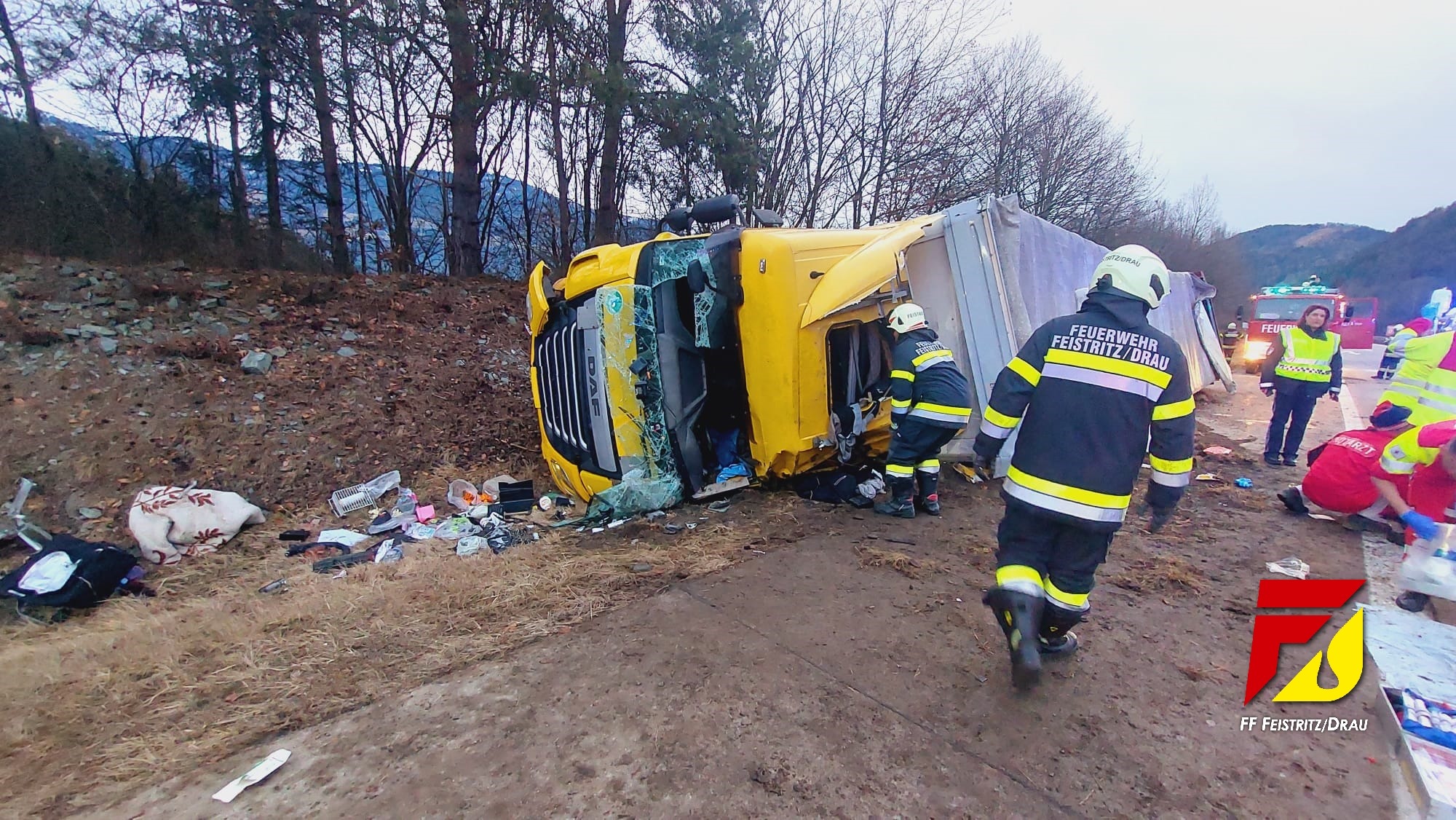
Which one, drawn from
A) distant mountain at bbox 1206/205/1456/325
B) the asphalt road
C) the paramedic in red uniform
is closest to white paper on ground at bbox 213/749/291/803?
the paramedic in red uniform

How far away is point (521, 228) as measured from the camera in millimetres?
12648

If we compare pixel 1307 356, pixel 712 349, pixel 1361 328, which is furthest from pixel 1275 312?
pixel 712 349

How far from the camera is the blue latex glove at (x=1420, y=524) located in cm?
307

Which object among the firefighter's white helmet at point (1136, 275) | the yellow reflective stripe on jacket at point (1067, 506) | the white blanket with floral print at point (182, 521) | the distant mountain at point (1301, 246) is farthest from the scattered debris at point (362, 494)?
the distant mountain at point (1301, 246)

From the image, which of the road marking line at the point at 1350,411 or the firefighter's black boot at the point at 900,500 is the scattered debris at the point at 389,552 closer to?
the firefighter's black boot at the point at 900,500

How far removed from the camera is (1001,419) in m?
2.42

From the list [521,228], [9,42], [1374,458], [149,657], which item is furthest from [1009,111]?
[149,657]

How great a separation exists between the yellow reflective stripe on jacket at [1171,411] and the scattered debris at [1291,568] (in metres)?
1.91

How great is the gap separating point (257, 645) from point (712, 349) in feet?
9.15

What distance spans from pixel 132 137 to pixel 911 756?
37.3 feet

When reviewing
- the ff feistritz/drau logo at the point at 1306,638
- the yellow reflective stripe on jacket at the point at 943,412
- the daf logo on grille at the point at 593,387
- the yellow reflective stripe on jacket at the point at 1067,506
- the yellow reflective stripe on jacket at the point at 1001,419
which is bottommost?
the ff feistritz/drau logo at the point at 1306,638

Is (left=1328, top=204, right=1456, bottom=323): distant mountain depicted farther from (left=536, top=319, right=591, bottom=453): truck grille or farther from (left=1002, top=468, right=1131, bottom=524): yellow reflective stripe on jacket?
(left=536, top=319, right=591, bottom=453): truck grille

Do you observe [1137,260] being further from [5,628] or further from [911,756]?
[5,628]

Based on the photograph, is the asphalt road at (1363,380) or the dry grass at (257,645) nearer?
the dry grass at (257,645)
